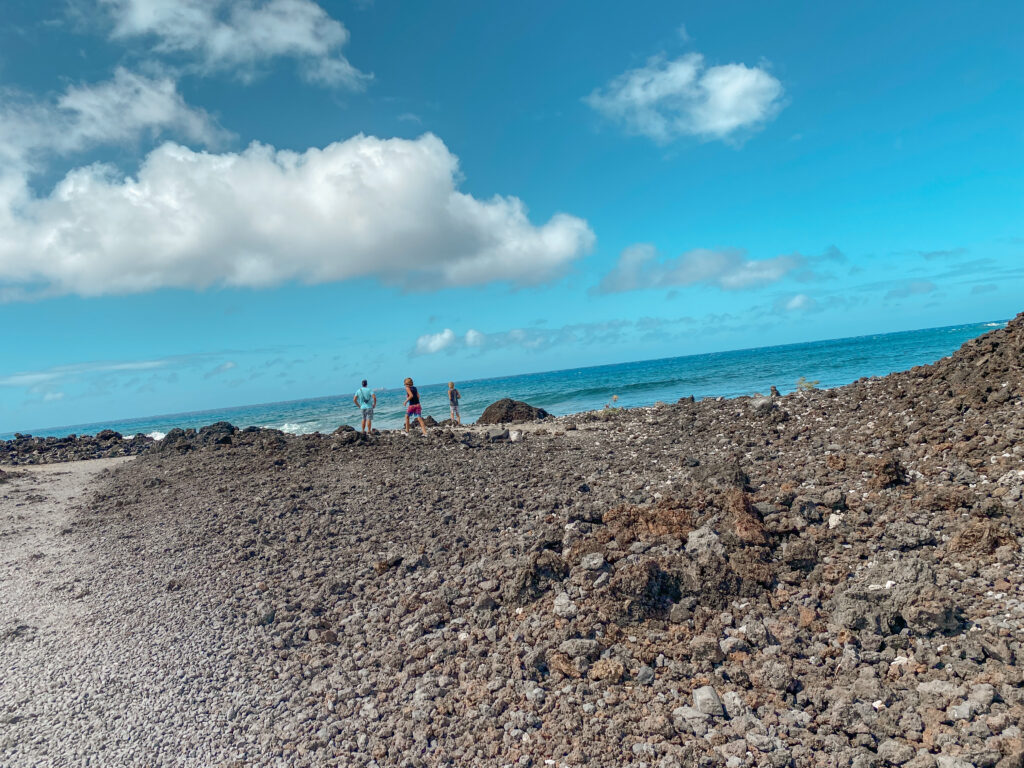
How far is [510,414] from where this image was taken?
78.1ft

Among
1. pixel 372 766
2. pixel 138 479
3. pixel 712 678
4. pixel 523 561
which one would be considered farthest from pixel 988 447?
pixel 138 479

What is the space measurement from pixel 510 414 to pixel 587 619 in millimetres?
19062

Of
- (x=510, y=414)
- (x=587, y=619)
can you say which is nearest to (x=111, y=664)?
(x=587, y=619)

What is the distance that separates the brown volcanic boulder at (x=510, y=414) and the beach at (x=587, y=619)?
1383 centimetres

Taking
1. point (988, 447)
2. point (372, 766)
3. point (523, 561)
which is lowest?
point (372, 766)

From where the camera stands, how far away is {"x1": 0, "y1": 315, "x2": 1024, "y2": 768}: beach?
365cm

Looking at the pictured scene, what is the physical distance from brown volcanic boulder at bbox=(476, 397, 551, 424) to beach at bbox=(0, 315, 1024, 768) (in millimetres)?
13827

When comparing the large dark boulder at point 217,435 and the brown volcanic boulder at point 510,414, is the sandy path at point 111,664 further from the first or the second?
the brown volcanic boulder at point 510,414

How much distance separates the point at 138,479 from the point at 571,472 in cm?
1209

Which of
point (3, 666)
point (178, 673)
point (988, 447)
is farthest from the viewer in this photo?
point (988, 447)

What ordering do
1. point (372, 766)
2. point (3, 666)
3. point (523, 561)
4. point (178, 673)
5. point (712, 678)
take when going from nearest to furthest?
1. point (372, 766)
2. point (712, 678)
3. point (178, 673)
4. point (3, 666)
5. point (523, 561)

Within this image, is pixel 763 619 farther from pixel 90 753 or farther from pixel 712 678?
pixel 90 753

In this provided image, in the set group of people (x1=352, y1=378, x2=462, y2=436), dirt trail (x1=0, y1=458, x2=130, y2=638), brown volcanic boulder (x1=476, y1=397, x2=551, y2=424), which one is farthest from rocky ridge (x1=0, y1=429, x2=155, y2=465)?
brown volcanic boulder (x1=476, y1=397, x2=551, y2=424)

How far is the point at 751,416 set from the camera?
41.9ft
